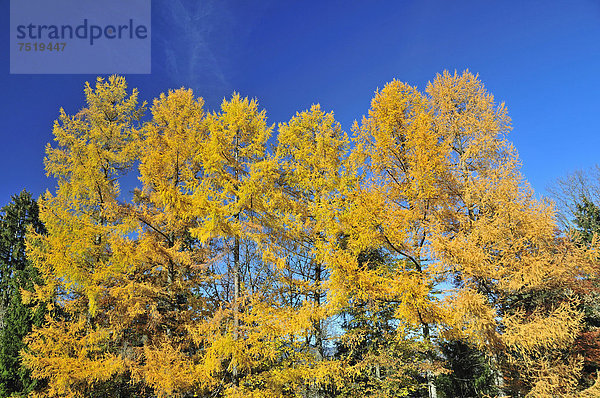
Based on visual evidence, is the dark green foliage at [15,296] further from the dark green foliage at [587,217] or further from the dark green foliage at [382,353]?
the dark green foliage at [587,217]

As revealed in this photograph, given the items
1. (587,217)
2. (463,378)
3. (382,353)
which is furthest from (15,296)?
(587,217)

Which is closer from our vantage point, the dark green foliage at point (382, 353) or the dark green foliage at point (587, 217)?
the dark green foliage at point (382, 353)

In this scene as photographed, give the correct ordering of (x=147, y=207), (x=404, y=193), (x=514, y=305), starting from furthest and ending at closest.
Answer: (x=147, y=207)
(x=514, y=305)
(x=404, y=193)

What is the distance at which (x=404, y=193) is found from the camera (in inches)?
320

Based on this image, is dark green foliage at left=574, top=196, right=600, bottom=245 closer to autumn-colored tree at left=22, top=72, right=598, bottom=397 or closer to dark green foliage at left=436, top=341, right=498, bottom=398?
dark green foliage at left=436, top=341, right=498, bottom=398

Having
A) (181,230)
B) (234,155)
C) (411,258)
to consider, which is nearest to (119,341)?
(181,230)

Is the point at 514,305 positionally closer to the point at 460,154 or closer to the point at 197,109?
the point at 460,154

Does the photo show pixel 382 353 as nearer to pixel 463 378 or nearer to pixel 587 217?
A: pixel 463 378

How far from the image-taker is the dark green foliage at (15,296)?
13.6 meters

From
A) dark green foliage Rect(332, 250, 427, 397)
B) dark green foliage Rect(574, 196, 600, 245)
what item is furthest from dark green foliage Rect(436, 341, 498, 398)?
dark green foliage Rect(574, 196, 600, 245)

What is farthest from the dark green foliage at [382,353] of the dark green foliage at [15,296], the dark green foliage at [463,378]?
the dark green foliage at [15,296]

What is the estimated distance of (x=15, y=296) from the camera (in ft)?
48.8

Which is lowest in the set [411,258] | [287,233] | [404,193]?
[411,258]

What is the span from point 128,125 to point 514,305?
553 inches
